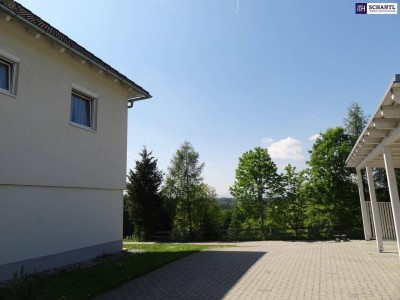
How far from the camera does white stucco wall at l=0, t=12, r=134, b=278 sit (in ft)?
25.3

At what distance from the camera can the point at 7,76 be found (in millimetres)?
8008

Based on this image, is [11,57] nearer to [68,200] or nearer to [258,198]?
[68,200]

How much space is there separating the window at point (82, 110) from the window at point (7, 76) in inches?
89.7

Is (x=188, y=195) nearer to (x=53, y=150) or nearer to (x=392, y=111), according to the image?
(x=53, y=150)

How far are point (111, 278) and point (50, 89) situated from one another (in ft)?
18.0

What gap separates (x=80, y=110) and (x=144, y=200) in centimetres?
1686

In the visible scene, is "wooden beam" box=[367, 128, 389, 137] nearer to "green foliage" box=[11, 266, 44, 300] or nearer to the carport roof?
the carport roof

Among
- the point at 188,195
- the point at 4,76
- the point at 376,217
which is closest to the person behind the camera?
the point at 4,76

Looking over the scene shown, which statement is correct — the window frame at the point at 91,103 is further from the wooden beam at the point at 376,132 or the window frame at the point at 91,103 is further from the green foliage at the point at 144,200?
the green foliage at the point at 144,200

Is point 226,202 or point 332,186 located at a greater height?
point 332,186

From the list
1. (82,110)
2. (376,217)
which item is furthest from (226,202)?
(82,110)

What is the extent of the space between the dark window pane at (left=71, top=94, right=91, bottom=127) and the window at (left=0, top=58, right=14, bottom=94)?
231cm

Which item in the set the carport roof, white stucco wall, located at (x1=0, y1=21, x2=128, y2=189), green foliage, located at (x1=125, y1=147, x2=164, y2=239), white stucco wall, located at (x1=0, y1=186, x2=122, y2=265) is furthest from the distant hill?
white stucco wall, located at (x1=0, y1=21, x2=128, y2=189)

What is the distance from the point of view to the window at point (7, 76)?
786 centimetres
